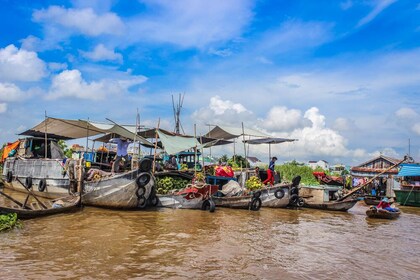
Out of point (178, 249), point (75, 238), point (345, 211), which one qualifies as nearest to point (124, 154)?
point (75, 238)

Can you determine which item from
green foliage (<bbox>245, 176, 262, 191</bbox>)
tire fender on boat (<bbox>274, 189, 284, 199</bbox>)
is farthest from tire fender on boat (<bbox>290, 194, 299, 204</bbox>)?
green foliage (<bbox>245, 176, 262, 191</bbox>)

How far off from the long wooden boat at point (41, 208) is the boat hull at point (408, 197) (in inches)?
762

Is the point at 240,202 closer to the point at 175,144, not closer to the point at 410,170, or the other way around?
the point at 175,144

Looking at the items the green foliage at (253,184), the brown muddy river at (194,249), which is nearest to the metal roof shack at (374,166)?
the green foliage at (253,184)

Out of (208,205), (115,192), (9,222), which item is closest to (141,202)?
(115,192)

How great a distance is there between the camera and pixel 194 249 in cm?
695

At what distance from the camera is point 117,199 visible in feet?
36.6

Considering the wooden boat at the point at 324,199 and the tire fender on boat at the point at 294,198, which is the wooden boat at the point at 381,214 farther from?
the tire fender on boat at the point at 294,198

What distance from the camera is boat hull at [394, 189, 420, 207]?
20.6 metres

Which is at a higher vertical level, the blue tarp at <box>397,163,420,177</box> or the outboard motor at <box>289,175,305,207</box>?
the blue tarp at <box>397,163,420,177</box>

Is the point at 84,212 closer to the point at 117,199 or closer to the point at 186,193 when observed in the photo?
the point at 117,199

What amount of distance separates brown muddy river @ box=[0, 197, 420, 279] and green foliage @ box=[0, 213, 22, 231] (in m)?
0.22

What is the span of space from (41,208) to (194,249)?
519 cm

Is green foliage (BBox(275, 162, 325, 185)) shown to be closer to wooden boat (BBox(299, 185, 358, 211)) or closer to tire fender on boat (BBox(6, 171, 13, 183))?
wooden boat (BBox(299, 185, 358, 211))
